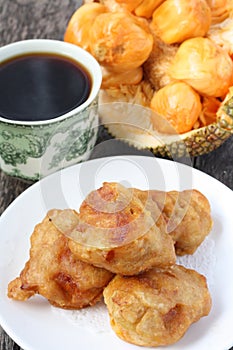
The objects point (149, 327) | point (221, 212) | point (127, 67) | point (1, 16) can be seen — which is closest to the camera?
point (149, 327)

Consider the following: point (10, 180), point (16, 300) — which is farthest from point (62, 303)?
point (10, 180)

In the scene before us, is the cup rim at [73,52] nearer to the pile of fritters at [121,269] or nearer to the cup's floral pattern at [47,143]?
the cup's floral pattern at [47,143]

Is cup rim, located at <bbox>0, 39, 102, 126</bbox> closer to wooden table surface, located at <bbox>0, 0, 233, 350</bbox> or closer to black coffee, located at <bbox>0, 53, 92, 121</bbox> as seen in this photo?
black coffee, located at <bbox>0, 53, 92, 121</bbox>

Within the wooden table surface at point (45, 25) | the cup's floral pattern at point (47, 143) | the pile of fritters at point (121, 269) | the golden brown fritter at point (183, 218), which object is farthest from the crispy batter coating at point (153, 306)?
the wooden table surface at point (45, 25)

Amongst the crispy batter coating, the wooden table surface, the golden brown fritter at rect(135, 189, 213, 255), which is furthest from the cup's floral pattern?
the crispy batter coating

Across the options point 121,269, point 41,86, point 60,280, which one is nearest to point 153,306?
point 121,269

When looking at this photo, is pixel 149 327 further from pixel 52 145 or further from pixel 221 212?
pixel 52 145
